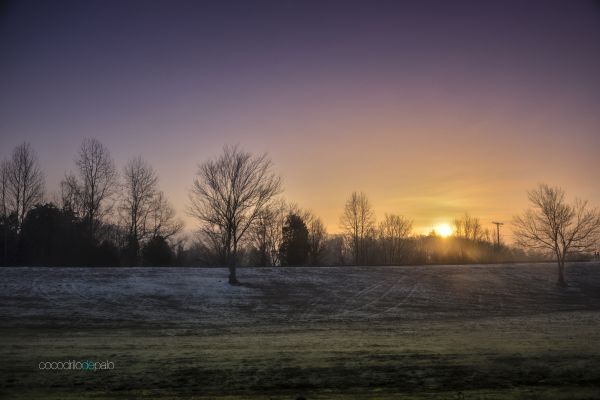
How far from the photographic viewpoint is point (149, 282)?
33.6m

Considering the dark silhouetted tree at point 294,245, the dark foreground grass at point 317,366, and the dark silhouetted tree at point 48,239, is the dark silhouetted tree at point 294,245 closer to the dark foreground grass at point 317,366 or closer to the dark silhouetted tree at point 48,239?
the dark silhouetted tree at point 48,239

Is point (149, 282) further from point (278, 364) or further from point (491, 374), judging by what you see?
point (491, 374)

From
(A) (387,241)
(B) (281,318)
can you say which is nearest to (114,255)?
(B) (281,318)

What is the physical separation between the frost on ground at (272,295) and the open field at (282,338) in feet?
0.48

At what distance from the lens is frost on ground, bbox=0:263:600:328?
981 inches

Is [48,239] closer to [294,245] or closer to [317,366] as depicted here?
[294,245]

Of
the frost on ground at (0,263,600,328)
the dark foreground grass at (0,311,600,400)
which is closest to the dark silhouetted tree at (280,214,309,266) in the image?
the frost on ground at (0,263,600,328)

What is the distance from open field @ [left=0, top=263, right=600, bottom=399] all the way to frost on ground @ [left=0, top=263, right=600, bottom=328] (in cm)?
15

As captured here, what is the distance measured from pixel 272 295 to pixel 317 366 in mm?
22929

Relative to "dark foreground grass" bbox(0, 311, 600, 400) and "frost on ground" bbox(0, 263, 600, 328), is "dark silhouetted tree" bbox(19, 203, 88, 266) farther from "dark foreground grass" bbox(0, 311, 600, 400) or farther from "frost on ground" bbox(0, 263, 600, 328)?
"dark foreground grass" bbox(0, 311, 600, 400)

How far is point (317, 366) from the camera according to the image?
35.6ft

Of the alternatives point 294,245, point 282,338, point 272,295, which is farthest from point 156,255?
point 282,338

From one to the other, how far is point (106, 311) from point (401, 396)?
21.4 metres

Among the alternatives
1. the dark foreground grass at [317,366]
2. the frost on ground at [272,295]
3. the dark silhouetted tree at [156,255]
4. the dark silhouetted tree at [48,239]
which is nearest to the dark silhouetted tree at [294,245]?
the frost on ground at [272,295]
